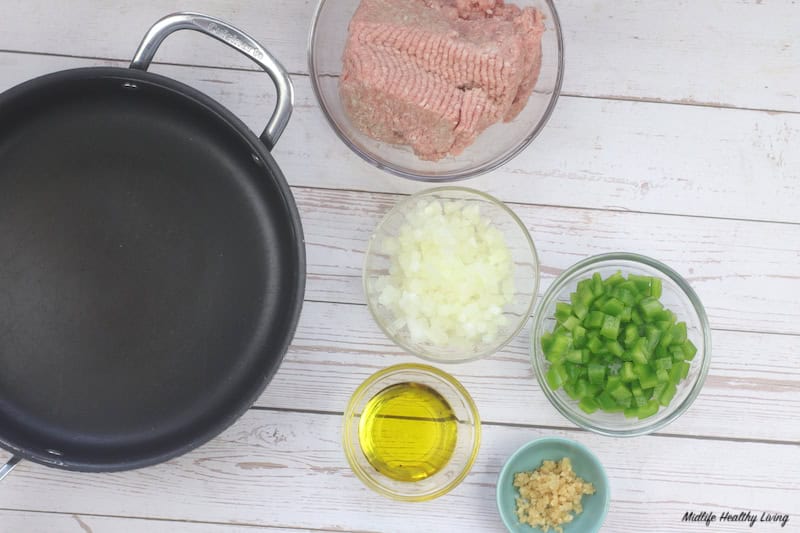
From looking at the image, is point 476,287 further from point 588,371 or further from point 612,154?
point 612,154

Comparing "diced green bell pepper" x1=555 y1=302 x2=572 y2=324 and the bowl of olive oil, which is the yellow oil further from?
"diced green bell pepper" x1=555 y1=302 x2=572 y2=324

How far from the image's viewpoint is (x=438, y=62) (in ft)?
4.49

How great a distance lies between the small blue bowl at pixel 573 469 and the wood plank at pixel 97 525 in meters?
0.45

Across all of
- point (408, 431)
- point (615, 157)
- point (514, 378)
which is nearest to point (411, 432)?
point (408, 431)

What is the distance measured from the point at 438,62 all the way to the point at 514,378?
2.22 feet

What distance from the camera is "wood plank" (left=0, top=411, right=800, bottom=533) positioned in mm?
1564

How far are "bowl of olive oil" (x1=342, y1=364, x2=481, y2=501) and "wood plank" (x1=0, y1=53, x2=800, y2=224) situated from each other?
0.41 metres

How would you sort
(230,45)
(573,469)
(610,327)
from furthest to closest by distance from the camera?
(573,469), (610,327), (230,45)

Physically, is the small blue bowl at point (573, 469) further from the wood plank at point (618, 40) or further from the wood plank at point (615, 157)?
the wood plank at point (618, 40)

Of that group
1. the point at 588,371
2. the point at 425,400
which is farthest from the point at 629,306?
the point at 425,400

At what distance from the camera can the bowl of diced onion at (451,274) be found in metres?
1.45

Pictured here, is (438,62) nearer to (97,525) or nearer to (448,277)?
(448,277)

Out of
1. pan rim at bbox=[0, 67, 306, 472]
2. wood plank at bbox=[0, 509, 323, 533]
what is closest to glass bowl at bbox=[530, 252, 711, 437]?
pan rim at bbox=[0, 67, 306, 472]

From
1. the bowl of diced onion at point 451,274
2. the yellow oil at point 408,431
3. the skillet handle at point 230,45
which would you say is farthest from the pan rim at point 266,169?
the yellow oil at point 408,431
